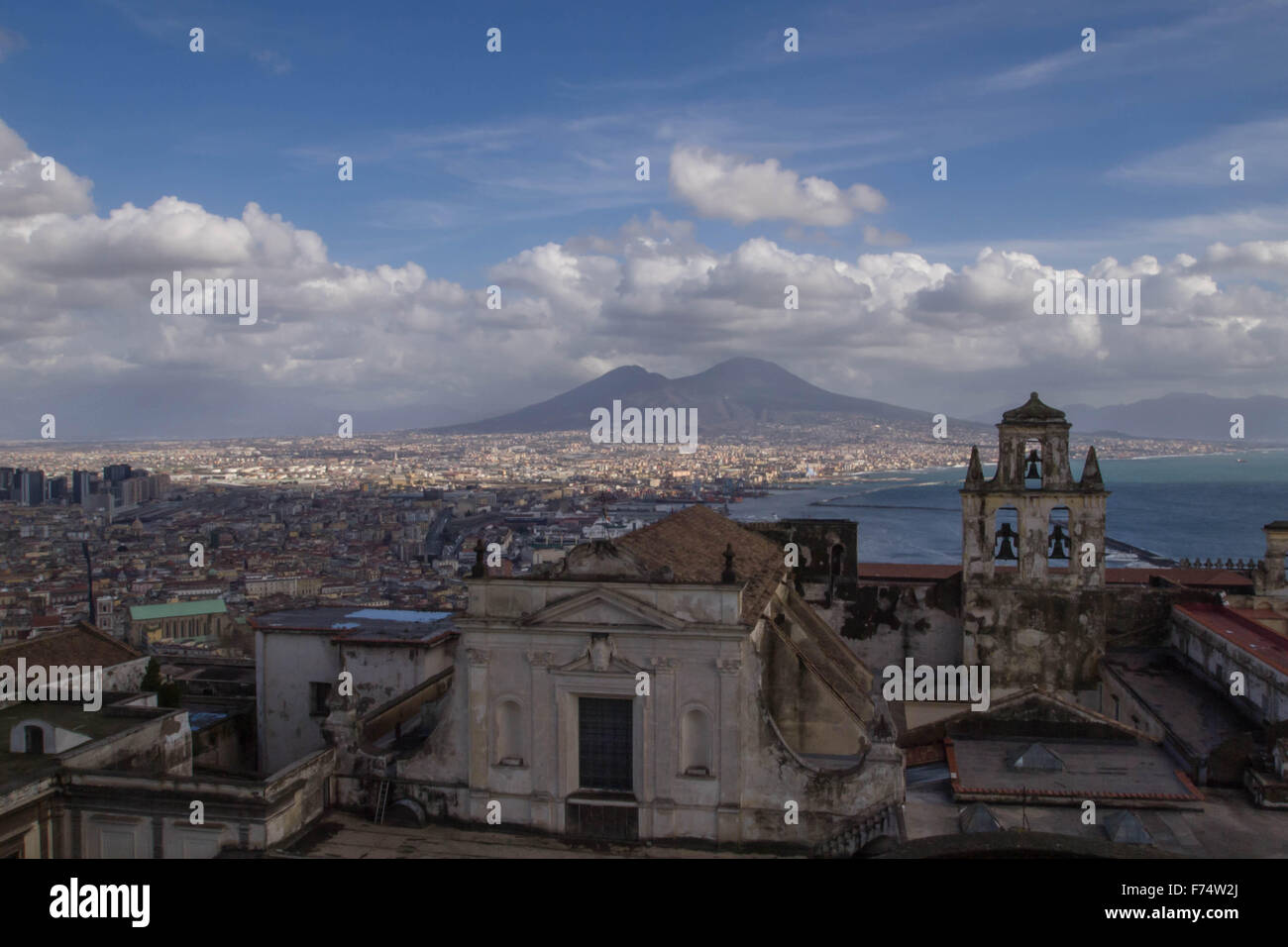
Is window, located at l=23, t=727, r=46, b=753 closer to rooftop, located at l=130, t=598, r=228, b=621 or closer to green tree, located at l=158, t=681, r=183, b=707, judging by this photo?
green tree, located at l=158, t=681, r=183, b=707

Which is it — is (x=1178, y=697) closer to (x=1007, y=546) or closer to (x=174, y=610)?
(x=1007, y=546)

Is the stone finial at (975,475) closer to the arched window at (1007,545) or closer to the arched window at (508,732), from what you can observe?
the arched window at (1007,545)

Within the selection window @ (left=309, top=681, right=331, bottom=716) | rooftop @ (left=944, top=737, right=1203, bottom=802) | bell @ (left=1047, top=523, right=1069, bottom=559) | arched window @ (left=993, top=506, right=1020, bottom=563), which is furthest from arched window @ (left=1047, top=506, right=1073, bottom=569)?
window @ (left=309, top=681, right=331, bottom=716)

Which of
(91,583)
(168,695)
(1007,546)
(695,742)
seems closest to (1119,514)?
(91,583)

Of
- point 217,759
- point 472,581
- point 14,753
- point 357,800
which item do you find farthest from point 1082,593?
point 14,753

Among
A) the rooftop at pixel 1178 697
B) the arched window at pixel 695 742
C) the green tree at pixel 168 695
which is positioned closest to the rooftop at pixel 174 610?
the green tree at pixel 168 695
